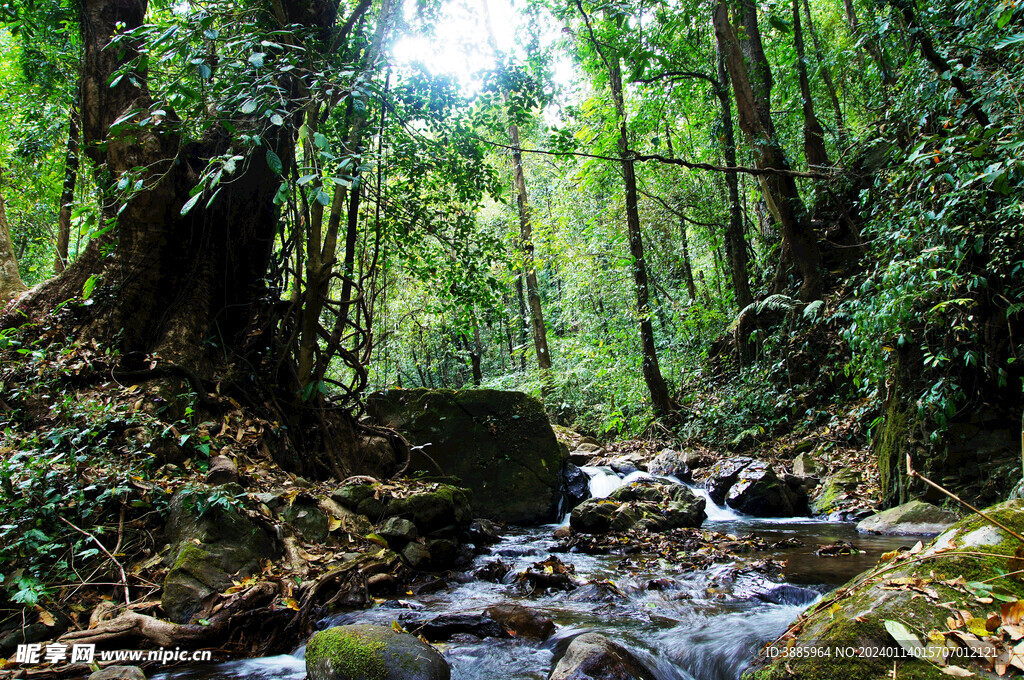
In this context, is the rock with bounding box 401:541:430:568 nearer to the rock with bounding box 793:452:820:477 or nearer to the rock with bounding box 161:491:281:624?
the rock with bounding box 161:491:281:624

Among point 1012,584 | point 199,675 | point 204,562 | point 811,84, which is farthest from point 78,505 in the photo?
point 811,84

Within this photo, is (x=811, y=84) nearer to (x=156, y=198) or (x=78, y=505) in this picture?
(x=156, y=198)

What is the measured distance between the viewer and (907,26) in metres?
5.79

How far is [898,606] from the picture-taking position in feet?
7.47

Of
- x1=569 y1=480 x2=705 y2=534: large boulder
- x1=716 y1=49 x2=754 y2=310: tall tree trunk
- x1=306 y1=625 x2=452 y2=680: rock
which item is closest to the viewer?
x1=306 y1=625 x2=452 y2=680: rock

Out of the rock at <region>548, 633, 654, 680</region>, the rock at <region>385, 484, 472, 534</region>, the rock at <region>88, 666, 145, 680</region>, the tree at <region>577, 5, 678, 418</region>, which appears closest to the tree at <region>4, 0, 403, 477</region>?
the rock at <region>385, 484, 472, 534</region>

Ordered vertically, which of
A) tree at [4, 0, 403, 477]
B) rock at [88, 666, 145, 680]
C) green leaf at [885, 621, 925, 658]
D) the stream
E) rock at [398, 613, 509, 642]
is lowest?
the stream

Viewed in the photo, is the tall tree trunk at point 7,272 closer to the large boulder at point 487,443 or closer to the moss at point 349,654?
the large boulder at point 487,443

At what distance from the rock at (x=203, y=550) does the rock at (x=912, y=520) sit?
645 centimetres

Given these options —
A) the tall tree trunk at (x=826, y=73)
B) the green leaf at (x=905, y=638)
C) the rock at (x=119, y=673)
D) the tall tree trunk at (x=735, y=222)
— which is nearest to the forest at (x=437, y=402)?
the green leaf at (x=905, y=638)

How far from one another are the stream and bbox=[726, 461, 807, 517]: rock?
1446mm

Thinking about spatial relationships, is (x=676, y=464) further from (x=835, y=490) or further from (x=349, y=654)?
(x=349, y=654)

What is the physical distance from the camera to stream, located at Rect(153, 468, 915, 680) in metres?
3.48

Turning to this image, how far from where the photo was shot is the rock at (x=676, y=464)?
1034 cm
